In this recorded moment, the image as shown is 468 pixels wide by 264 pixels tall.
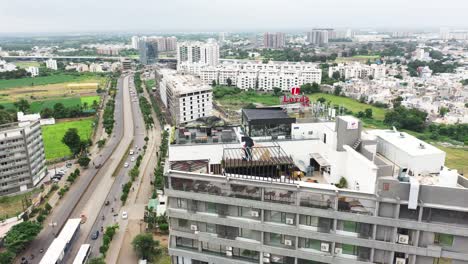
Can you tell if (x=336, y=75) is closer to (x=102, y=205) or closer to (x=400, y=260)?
(x=102, y=205)

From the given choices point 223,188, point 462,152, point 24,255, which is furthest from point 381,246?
point 462,152

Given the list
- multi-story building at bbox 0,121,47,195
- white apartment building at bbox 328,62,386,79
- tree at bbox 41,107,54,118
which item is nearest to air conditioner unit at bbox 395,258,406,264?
multi-story building at bbox 0,121,47,195

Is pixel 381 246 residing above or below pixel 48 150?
above

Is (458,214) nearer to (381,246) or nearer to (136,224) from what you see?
(381,246)

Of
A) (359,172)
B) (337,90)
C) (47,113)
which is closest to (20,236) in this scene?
(359,172)

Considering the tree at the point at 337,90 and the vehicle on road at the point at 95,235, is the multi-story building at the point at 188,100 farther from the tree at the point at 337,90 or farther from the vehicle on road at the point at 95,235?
the tree at the point at 337,90

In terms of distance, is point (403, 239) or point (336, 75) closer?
point (403, 239)
